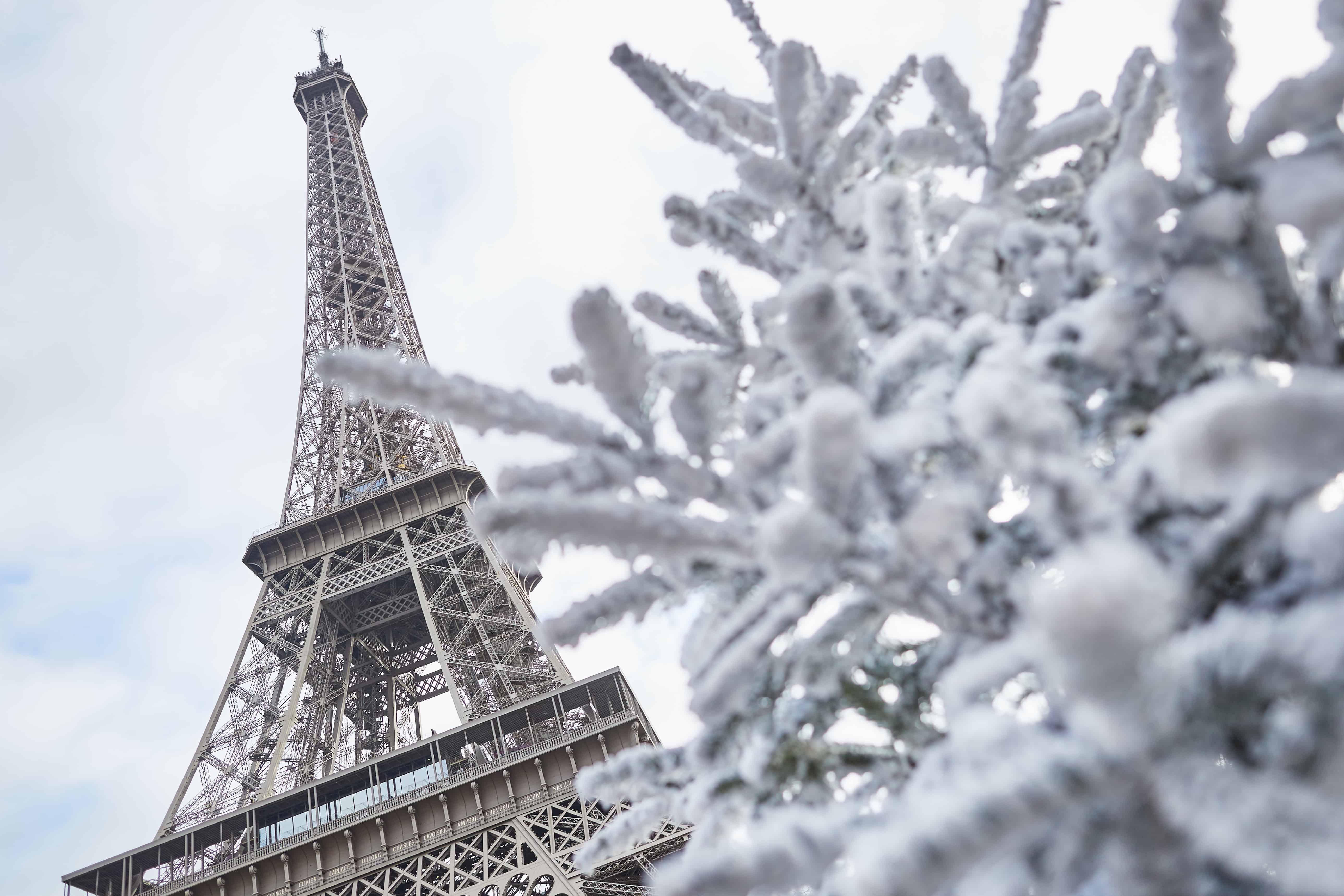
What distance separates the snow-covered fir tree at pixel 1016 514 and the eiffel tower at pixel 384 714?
7.83 meters

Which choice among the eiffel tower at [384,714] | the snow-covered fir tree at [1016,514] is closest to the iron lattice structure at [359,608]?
the eiffel tower at [384,714]

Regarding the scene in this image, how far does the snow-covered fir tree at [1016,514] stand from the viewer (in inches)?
31.3

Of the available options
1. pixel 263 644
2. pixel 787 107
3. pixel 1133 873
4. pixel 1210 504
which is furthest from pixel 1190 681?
pixel 263 644

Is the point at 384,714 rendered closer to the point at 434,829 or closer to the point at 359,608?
the point at 359,608

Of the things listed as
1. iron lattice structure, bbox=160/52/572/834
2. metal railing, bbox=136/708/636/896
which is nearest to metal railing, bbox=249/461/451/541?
iron lattice structure, bbox=160/52/572/834

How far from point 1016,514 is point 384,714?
21.9m

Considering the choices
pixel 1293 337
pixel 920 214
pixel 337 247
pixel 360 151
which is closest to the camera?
pixel 1293 337

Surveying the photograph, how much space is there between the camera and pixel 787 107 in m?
1.62

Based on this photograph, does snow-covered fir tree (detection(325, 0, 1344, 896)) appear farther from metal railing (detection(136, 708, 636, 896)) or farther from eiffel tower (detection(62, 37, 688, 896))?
metal railing (detection(136, 708, 636, 896))

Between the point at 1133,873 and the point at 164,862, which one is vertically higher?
the point at 164,862

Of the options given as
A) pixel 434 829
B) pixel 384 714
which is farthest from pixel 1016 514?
pixel 384 714

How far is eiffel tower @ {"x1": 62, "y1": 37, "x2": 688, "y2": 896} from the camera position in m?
13.6

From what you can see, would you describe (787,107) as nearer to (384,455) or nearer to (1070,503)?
(1070,503)

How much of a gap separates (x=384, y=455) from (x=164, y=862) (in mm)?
10171
